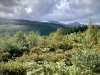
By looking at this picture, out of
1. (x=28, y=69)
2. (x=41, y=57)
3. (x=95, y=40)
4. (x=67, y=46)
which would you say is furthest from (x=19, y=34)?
(x=28, y=69)

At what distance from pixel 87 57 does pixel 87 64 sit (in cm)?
53

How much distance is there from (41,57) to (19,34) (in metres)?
17.4

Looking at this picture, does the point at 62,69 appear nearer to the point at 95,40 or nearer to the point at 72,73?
the point at 72,73

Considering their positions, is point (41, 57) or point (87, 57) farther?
point (41, 57)

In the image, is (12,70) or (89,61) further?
(89,61)

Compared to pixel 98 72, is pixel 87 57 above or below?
above

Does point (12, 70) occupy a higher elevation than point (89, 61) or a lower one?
lower

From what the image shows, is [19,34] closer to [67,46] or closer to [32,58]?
[67,46]

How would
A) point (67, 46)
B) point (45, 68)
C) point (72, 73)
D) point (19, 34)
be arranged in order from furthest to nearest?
1. point (19, 34)
2. point (67, 46)
3. point (45, 68)
4. point (72, 73)

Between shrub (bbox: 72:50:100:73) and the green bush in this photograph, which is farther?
shrub (bbox: 72:50:100:73)

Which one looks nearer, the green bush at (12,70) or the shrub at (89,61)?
the green bush at (12,70)

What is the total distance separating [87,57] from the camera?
11828mm

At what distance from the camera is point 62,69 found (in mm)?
9867

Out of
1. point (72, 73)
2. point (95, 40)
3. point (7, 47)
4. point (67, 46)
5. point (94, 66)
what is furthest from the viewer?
point (95, 40)
